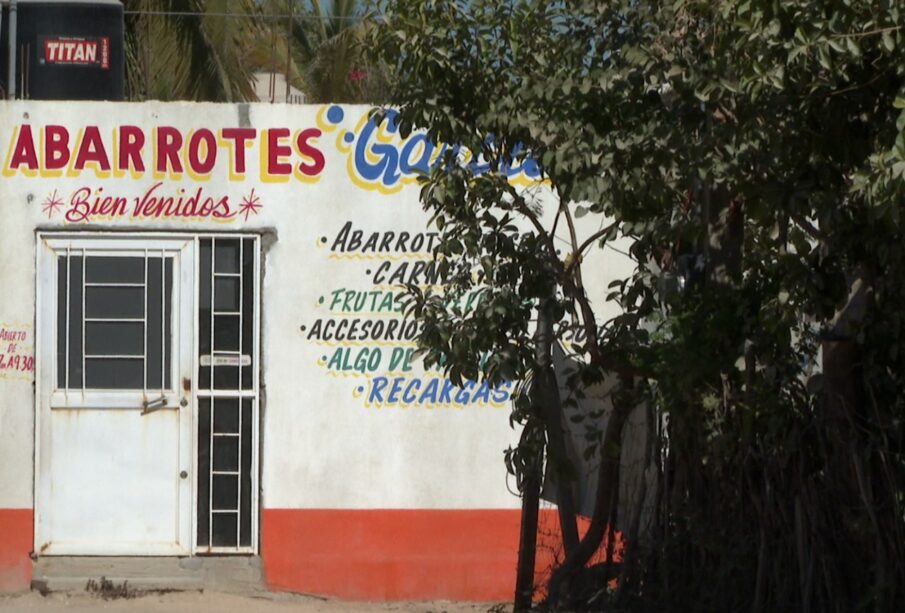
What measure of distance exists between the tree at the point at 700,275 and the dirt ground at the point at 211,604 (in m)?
2.21

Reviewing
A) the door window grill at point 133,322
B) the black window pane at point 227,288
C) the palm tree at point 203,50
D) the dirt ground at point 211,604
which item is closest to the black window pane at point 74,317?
the door window grill at point 133,322

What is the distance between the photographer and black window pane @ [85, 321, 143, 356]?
8836 mm

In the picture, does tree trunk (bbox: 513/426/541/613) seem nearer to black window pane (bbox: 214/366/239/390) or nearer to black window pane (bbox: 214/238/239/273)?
black window pane (bbox: 214/366/239/390)

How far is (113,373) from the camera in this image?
883cm

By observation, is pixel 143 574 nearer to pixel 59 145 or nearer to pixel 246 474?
pixel 246 474

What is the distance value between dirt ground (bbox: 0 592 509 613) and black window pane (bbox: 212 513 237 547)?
1.09 ft

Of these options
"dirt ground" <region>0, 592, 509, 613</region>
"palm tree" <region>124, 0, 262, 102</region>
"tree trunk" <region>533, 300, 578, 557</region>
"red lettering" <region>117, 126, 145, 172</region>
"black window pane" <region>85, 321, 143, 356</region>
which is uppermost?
"palm tree" <region>124, 0, 262, 102</region>

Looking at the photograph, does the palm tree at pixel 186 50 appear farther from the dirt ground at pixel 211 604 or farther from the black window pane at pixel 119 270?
the dirt ground at pixel 211 604

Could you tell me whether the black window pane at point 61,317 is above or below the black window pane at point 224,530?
above

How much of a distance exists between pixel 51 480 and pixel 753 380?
4851mm

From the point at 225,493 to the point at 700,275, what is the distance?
149 inches

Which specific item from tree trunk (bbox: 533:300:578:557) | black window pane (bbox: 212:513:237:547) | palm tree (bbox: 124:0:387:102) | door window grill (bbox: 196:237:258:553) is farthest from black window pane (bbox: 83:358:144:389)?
palm tree (bbox: 124:0:387:102)

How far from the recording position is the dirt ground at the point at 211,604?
843 centimetres

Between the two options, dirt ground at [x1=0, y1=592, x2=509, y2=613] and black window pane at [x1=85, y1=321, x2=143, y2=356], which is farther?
black window pane at [x1=85, y1=321, x2=143, y2=356]
